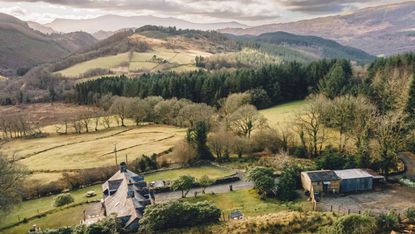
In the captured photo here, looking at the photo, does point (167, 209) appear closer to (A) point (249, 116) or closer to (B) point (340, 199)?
(B) point (340, 199)

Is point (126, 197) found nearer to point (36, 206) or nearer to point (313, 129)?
point (36, 206)

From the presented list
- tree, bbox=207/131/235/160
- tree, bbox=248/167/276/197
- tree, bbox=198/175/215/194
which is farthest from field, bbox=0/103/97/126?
tree, bbox=248/167/276/197

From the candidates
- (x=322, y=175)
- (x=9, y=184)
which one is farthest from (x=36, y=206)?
(x=322, y=175)

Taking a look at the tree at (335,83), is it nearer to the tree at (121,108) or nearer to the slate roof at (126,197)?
the tree at (121,108)

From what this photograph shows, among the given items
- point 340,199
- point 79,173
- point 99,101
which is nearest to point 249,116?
point 340,199

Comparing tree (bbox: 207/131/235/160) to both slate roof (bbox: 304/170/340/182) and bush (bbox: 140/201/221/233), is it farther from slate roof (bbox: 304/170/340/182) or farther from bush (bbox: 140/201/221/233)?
bush (bbox: 140/201/221/233)

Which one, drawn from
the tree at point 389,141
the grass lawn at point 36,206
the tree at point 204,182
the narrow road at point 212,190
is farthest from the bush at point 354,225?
the grass lawn at point 36,206
